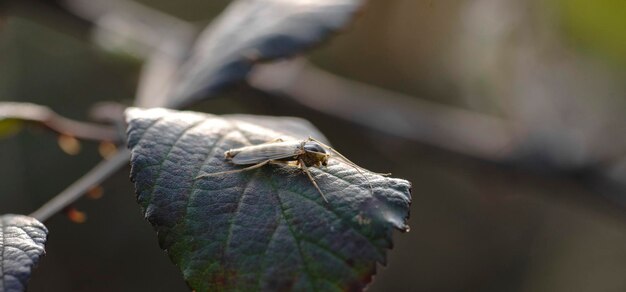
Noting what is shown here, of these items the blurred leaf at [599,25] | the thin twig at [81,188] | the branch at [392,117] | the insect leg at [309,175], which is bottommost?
the thin twig at [81,188]

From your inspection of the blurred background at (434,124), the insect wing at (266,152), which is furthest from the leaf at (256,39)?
the insect wing at (266,152)

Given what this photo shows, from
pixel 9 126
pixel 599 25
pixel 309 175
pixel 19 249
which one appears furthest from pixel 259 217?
pixel 599 25

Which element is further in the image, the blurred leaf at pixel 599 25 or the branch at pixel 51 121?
the blurred leaf at pixel 599 25

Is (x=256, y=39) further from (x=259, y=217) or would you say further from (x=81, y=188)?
(x=259, y=217)

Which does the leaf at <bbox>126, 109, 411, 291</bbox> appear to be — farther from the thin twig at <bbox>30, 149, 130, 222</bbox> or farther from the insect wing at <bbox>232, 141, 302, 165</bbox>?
the thin twig at <bbox>30, 149, 130, 222</bbox>

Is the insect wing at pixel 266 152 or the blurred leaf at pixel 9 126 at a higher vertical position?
the insect wing at pixel 266 152

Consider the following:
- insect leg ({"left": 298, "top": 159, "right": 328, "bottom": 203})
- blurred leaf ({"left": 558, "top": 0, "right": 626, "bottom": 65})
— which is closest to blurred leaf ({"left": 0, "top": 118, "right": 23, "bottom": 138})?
insect leg ({"left": 298, "top": 159, "right": 328, "bottom": 203})

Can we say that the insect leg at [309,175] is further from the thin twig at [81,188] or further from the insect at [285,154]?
the thin twig at [81,188]
